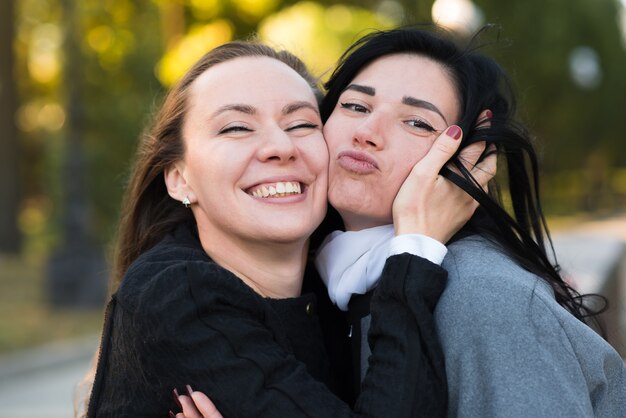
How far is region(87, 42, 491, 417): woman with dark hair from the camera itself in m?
2.53

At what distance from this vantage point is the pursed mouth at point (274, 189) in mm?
2924

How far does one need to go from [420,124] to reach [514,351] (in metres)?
0.86

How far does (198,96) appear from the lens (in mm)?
3086

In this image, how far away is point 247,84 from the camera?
3010 millimetres

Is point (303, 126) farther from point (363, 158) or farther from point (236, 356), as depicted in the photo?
point (236, 356)

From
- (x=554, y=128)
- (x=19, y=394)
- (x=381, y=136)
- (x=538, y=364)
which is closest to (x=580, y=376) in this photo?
(x=538, y=364)

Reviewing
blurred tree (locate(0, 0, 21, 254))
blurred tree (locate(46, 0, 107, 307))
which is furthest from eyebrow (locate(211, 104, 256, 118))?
blurred tree (locate(0, 0, 21, 254))

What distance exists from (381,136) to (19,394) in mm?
7555

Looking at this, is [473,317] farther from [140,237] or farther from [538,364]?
[140,237]

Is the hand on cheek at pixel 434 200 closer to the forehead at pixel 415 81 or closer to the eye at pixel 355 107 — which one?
the forehead at pixel 415 81

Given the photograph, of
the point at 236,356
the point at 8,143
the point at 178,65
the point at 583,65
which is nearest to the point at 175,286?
the point at 236,356

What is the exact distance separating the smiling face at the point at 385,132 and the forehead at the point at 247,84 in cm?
20

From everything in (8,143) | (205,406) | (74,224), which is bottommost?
(205,406)

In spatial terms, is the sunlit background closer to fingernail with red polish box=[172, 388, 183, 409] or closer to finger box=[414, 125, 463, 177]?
finger box=[414, 125, 463, 177]
